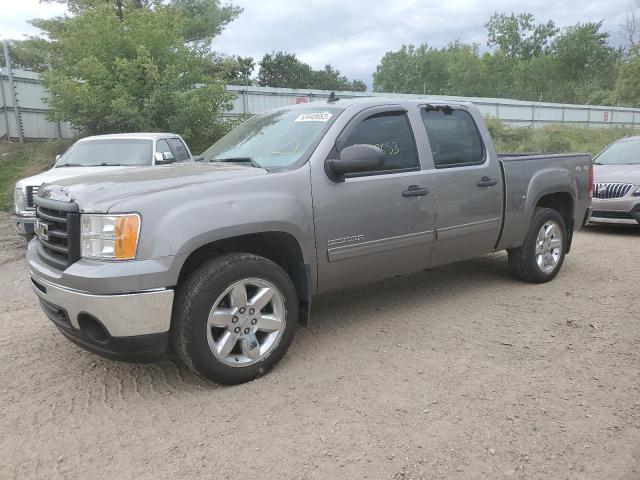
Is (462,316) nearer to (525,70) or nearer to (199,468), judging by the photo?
(199,468)

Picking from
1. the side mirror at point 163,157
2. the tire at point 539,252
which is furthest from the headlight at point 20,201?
the tire at point 539,252

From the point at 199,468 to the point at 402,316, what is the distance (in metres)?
2.51

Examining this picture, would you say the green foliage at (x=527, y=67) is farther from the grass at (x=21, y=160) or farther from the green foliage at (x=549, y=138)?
the grass at (x=21, y=160)

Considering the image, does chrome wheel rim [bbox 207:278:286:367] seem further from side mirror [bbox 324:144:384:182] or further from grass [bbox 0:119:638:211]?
grass [bbox 0:119:638:211]

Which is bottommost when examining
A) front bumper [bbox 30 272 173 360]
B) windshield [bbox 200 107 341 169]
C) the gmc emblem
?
front bumper [bbox 30 272 173 360]

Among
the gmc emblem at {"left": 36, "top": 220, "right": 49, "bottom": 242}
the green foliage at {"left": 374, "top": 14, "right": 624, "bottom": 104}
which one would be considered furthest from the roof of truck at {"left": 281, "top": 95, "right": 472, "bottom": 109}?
the green foliage at {"left": 374, "top": 14, "right": 624, "bottom": 104}

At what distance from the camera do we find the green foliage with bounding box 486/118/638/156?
79.9ft

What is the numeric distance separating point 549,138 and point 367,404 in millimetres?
25928

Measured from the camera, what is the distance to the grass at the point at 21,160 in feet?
44.0

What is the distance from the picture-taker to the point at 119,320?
298 centimetres

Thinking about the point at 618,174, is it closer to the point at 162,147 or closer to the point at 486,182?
the point at 486,182

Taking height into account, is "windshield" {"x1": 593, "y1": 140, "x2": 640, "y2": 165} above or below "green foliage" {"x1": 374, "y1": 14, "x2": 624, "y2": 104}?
below

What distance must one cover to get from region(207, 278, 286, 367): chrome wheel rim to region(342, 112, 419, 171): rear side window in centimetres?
138

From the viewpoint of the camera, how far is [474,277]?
5.96 m
